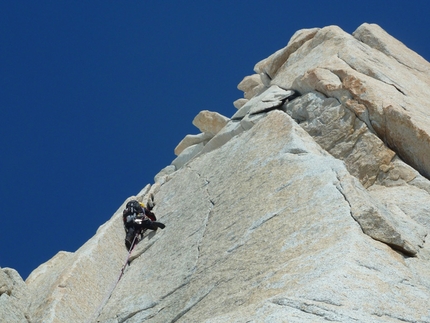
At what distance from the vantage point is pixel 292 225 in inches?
510

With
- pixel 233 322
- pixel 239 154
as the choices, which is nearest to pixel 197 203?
pixel 239 154

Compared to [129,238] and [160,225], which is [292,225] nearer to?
[160,225]

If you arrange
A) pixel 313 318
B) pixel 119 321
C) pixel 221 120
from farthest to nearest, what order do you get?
pixel 221 120, pixel 119 321, pixel 313 318

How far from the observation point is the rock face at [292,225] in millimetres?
10633

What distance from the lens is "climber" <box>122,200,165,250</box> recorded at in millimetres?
18625

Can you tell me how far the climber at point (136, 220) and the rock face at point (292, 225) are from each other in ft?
0.86

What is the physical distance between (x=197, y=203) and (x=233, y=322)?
315 inches

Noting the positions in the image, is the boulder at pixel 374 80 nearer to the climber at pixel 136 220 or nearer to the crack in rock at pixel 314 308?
the climber at pixel 136 220

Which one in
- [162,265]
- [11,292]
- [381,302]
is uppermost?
[11,292]

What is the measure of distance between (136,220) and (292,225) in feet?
23.7

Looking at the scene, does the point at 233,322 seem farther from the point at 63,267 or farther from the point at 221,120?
the point at 221,120

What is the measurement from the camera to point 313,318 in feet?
30.2

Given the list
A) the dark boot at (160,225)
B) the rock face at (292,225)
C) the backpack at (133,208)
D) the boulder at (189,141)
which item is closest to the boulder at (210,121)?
the boulder at (189,141)

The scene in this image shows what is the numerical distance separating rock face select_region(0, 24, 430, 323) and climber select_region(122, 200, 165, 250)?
262mm
